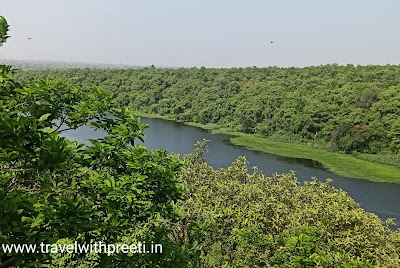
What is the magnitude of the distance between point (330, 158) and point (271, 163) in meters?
8.06

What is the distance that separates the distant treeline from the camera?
41938 mm

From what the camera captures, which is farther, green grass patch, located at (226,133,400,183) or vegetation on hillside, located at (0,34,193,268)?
green grass patch, located at (226,133,400,183)

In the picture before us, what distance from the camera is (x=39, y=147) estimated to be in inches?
95.8

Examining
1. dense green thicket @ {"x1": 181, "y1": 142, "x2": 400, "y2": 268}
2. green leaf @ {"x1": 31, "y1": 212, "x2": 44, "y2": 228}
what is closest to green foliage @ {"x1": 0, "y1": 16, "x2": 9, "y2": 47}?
green leaf @ {"x1": 31, "y1": 212, "x2": 44, "y2": 228}

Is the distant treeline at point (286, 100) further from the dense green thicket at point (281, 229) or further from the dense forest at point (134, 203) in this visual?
the dense green thicket at point (281, 229)

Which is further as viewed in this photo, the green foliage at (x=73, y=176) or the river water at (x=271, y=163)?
the river water at (x=271, y=163)

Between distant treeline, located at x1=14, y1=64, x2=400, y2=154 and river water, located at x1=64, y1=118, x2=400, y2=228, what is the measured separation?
8314mm

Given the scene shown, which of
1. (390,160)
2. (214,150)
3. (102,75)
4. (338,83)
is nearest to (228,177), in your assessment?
(214,150)

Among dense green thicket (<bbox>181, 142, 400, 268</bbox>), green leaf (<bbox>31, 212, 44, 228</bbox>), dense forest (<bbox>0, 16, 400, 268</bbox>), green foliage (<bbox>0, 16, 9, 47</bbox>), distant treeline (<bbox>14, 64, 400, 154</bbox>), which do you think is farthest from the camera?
distant treeline (<bbox>14, 64, 400, 154</bbox>)

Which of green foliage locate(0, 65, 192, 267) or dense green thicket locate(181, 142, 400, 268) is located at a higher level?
green foliage locate(0, 65, 192, 267)

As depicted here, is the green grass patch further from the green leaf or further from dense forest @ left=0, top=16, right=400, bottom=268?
the green leaf

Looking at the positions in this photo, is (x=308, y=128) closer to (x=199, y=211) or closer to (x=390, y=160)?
(x=390, y=160)

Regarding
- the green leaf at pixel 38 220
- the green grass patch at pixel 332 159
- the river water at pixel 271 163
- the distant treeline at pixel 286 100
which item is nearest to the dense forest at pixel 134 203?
the green leaf at pixel 38 220

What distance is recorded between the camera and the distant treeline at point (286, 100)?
41.9 metres
